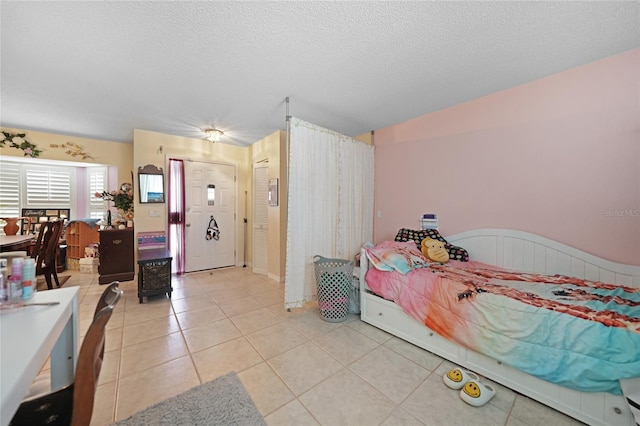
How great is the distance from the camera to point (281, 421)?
1383 millimetres

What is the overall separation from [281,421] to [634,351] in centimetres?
198

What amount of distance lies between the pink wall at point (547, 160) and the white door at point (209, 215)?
3.52 m

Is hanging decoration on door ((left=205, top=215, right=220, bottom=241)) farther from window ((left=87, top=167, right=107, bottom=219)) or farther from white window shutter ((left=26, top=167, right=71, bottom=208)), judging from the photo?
white window shutter ((left=26, top=167, right=71, bottom=208))

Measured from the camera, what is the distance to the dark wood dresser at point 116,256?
3.67m

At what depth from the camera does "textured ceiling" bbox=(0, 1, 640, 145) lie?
5.13ft

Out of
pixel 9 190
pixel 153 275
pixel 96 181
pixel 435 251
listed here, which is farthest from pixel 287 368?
pixel 9 190

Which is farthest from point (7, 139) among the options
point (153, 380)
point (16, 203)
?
point (153, 380)

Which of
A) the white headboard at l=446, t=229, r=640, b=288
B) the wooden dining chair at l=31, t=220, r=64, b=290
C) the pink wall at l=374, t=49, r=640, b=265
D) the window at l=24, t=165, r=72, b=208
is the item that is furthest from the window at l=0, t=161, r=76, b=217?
the white headboard at l=446, t=229, r=640, b=288

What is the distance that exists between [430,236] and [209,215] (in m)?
3.92

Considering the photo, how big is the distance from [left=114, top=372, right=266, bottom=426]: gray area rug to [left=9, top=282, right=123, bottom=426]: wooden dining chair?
1.89 ft

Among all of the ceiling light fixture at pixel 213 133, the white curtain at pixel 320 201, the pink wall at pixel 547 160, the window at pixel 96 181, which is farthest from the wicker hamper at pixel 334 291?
the window at pixel 96 181

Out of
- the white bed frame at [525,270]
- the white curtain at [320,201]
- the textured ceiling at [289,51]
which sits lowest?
the white bed frame at [525,270]

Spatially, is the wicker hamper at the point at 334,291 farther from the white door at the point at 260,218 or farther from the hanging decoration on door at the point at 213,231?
the hanging decoration on door at the point at 213,231

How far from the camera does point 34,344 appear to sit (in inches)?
34.3
